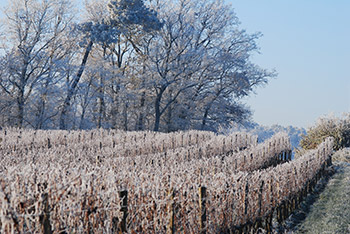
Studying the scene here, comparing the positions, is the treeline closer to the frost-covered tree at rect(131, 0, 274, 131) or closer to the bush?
the frost-covered tree at rect(131, 0, 274, 131)

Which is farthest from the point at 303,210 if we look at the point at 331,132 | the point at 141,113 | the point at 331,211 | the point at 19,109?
the point at 141,113

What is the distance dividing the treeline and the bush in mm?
9583

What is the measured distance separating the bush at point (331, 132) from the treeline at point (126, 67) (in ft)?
31.4

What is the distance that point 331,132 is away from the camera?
16.7 meters

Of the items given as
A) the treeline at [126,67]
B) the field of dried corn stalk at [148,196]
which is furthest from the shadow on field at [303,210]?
the treeline at [126,67]

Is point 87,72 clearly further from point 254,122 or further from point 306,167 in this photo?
point 306,167

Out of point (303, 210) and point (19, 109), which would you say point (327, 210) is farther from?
point (19, 109)

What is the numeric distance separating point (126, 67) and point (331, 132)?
17.1m

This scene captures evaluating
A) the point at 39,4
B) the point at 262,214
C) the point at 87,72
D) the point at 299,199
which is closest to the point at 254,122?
the point at 87,72

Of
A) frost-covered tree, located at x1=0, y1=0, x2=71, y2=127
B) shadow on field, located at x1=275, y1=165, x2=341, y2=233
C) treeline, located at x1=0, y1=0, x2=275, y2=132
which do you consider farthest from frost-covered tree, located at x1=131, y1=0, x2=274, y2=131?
shadow on field, located at x1=275, y1=165, x2=341, y2=233

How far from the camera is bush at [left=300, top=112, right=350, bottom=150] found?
16.5m

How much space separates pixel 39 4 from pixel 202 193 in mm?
22751

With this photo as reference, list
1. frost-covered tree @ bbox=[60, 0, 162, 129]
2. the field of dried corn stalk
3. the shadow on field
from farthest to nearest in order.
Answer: frost-covered tree @ bbox=[60, 0, 162, 129] → the shadow on field → the field of dried corn stalk

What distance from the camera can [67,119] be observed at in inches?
942
